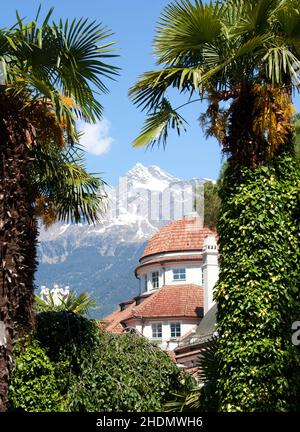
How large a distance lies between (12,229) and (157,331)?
123 feet

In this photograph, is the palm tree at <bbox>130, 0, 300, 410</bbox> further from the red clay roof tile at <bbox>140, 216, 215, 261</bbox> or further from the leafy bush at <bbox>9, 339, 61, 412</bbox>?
the red clay roof tile at <bbox>140, 216, 215, 261</bbox>

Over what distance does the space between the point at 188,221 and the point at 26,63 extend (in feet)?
142

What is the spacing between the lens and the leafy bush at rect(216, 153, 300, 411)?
35.3 ft

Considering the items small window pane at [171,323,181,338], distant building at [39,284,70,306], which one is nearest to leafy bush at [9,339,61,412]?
distant building at [39,284,70,306]

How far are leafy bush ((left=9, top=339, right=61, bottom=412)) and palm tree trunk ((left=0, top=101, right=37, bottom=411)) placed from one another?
41 cm

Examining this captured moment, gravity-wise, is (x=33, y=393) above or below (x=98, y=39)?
below

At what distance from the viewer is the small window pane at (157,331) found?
4872cm

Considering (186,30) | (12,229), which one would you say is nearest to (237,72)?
(186,30)

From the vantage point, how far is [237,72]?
11797mm

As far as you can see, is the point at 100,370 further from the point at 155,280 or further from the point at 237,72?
the point at 155,280
